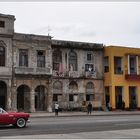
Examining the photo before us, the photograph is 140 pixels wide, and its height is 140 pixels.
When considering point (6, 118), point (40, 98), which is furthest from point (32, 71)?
point (6, 118)

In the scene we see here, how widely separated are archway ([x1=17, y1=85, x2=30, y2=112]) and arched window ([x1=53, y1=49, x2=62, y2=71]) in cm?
468

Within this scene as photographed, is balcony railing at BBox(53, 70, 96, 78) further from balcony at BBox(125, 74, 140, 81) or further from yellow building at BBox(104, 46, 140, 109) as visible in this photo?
balcony at BBox(125, 74, 140, 81)

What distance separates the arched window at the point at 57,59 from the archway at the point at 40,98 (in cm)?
309

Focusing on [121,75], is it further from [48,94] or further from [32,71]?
[32,71]

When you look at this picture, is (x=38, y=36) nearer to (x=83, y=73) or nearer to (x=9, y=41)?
(x=9, y=41)

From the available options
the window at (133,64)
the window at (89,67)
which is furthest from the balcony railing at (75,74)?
the window at (133,64)

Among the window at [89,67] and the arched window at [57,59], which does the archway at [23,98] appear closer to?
the arched window at [57,59]

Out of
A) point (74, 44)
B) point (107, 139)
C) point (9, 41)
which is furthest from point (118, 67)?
point (107, 139)

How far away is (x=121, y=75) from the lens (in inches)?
2126

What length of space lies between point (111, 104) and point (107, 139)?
118 feet

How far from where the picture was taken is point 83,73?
52375 mm

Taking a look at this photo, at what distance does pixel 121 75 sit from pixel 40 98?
11482mm

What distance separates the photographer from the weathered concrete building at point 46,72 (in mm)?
46000

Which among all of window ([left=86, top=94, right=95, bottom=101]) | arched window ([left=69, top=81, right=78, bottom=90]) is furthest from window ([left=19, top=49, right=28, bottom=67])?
window ([left=86, top=94, right=95, bottom=101])
